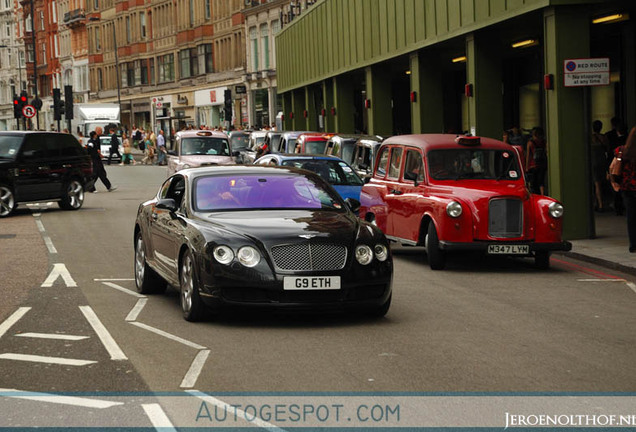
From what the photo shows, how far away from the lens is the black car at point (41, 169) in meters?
25.4

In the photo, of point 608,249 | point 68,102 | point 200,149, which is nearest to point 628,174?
point 608,249

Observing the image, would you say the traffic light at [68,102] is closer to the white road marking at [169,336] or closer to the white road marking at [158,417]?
the white road marking at [169,336]

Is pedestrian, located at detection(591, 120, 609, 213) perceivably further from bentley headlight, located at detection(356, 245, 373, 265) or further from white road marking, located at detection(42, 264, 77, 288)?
bentley headlight, located at detection(356, 245, 373, 265)

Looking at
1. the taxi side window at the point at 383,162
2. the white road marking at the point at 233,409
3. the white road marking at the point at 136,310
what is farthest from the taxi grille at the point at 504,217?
the white road marking at the point at 233,409

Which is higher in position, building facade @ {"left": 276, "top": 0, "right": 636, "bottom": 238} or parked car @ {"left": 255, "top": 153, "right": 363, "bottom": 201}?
building facade @ {"left": 276, "top": 0, "right": 636, "bottom": 238}

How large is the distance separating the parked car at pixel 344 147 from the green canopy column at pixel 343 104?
15.3 meters

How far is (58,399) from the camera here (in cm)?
732

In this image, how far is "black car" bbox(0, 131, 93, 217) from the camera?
2538 cm

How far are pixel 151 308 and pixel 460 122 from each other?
32.7 meters

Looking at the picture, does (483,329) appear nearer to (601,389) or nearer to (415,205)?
(601,389)

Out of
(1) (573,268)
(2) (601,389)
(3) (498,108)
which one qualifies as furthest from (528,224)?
(3) (498,108)

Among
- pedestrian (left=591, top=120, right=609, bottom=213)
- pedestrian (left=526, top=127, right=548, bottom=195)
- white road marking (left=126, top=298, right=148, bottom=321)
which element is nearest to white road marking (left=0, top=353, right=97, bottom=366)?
white road marking (left=126, top=298, right=148, bottom=321)

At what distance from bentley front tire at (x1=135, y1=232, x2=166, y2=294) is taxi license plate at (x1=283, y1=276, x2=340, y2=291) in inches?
115

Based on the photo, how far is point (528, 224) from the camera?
48.5 ft
